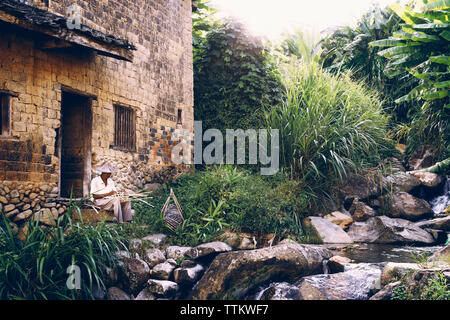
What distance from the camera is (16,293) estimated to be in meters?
5.42

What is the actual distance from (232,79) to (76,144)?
5221 millimetres

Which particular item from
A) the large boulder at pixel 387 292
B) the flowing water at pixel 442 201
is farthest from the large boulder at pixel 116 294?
the flowing water at pixel 442 201

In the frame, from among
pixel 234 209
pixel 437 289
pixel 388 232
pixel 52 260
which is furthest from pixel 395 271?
pixel 52 260

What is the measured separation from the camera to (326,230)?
879 cm

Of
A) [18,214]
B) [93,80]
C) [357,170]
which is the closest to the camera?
[18,214]

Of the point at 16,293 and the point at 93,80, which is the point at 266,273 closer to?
the point at 16,293

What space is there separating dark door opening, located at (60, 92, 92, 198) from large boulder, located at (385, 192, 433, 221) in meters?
6.84

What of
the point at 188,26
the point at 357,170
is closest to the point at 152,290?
the point at 357,170

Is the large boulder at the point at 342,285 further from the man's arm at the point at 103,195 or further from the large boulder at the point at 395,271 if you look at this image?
the man's arm at the point at 103,195

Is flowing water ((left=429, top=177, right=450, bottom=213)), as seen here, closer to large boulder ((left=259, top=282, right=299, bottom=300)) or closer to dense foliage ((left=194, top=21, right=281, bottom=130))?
dense foliage ((left=194, top=21, right=281, bottom=130))

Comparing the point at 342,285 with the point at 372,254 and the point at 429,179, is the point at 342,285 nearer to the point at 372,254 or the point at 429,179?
the point at 372,254

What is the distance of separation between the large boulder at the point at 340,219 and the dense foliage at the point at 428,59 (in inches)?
152
